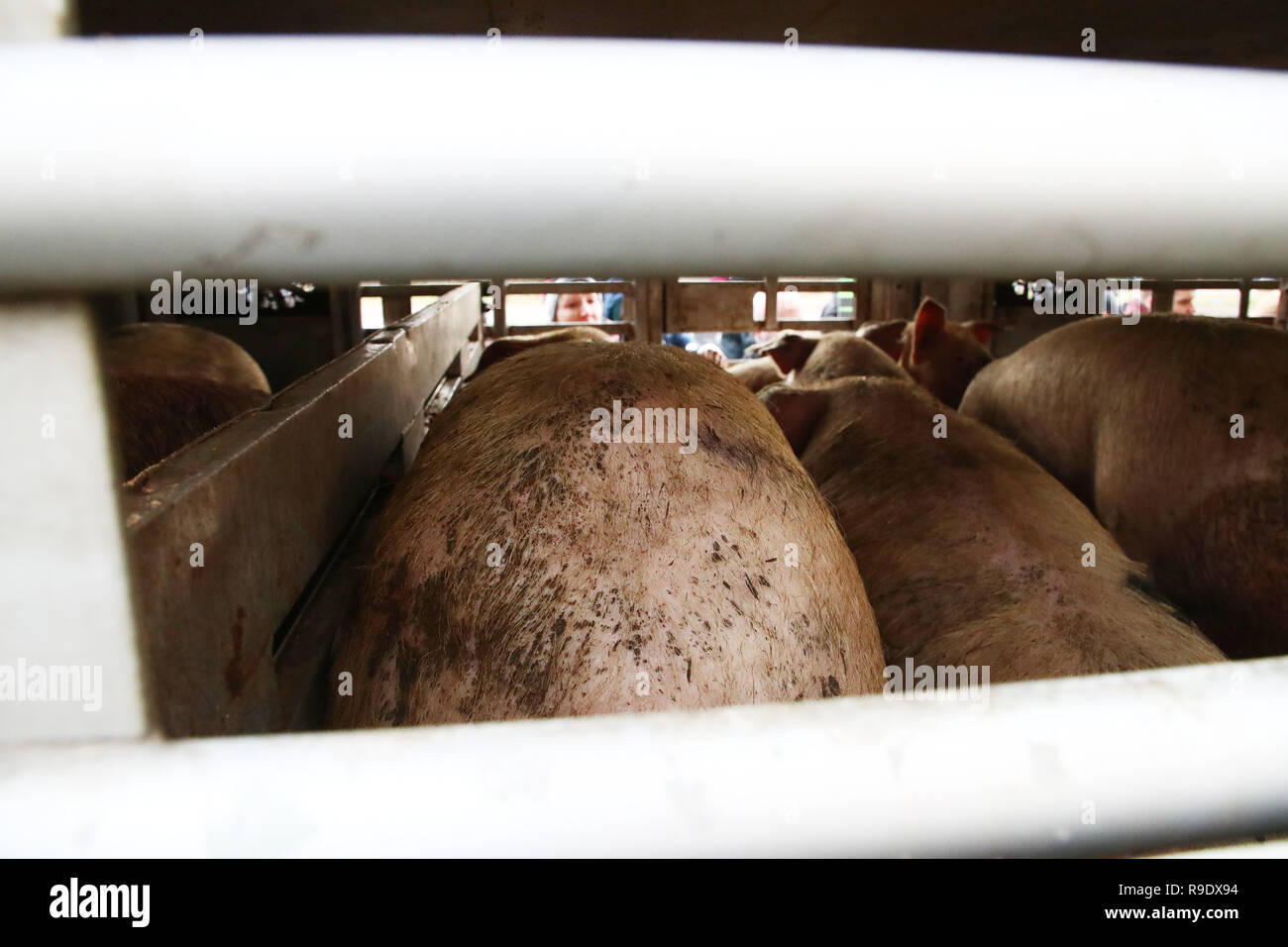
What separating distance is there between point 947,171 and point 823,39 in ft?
12.8

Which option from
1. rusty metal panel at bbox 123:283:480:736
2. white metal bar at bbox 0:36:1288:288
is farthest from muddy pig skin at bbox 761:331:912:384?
white metal bar at bbox 0:36:1288:288

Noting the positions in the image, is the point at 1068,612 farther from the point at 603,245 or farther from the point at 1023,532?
the point at 603,245

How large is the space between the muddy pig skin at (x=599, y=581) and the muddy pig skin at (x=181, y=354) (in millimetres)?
2822

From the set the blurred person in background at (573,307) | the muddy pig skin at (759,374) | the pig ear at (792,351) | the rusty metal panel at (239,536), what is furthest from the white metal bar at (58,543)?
the blurred person in background at (573,307)

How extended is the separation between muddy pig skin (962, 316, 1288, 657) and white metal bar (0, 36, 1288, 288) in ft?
7.27

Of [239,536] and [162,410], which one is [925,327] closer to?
[162,410]

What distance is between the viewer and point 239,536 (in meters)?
1.03

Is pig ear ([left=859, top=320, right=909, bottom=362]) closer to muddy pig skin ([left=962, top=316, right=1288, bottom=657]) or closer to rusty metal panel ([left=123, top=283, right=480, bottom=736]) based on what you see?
muddy pig skin ([left=962, top=316, right=1288, bottom=657])

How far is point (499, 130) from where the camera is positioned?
1.28 feet

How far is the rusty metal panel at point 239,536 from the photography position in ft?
2.50

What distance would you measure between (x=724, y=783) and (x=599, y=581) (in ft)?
2.36

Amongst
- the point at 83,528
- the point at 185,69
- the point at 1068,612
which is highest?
the point at 185,69

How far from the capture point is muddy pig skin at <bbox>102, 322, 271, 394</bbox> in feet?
12.6
